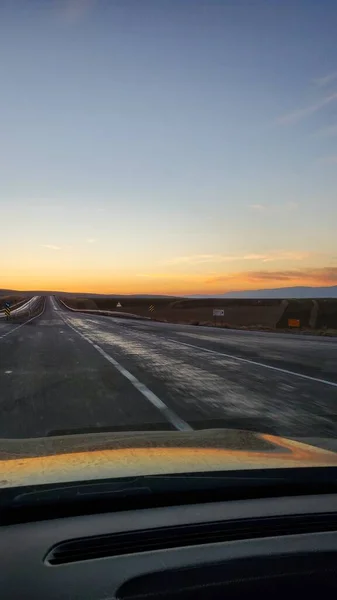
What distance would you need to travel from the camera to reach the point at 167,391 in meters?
10.5

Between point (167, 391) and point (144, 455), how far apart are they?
711 centimetres

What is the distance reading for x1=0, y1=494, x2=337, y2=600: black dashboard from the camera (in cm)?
212

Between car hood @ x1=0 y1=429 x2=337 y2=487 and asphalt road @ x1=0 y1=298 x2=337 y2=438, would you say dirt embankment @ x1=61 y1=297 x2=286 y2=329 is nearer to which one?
asphalt road @ x1=0 y1=298 x2=337 y2=438

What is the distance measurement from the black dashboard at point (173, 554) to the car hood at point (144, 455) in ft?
1.13

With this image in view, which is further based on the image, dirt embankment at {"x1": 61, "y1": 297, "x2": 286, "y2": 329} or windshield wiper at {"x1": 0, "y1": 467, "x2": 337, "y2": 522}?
dirt embankment at {"x1": 61, "y1": 297, "x2": 286, "y2": 329}

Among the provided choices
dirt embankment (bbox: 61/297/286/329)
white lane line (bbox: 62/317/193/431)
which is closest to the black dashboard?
white lane line (bbox: 62/317/193/431)

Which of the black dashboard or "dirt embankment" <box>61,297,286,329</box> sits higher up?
the black dashboard

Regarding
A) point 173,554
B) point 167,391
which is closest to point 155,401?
point 167,391

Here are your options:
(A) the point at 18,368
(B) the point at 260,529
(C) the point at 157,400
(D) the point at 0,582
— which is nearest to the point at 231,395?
(C) the point at 157,400

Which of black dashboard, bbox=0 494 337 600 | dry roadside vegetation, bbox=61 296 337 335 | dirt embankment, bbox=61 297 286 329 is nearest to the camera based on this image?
black dashboard, bbox=0 494 337 600

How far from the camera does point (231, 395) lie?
10047mm

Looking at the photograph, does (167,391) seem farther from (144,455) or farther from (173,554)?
(173,554)

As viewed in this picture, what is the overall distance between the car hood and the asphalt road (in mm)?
2824

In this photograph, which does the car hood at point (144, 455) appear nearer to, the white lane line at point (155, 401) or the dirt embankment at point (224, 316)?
the white lane line at point (155, 401)
